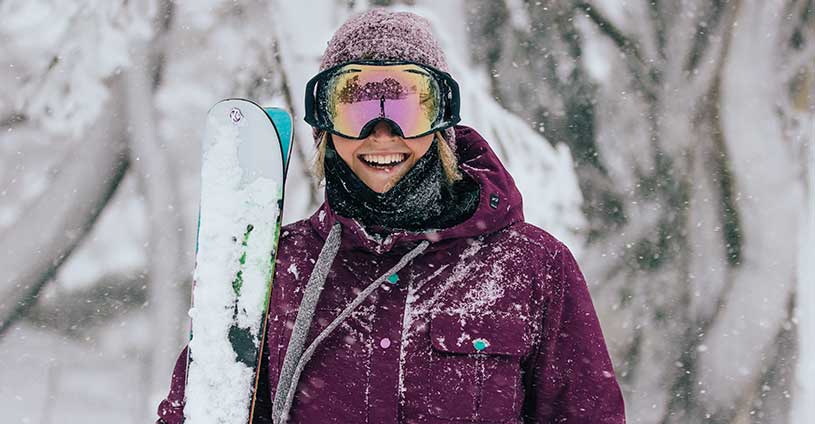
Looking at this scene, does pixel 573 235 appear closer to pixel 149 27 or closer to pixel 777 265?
pixel 777 265

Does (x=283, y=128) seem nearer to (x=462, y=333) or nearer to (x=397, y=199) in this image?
(x=397, y=199)

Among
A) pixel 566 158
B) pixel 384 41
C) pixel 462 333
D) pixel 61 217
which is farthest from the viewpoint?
pixel 61 217

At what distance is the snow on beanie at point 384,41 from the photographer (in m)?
1.57

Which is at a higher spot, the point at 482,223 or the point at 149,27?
the point at 149,27

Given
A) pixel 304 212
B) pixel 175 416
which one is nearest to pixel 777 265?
pixel 304 212

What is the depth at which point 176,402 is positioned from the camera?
1.70 meters

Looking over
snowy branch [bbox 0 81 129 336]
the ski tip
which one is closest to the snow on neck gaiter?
the ski tip

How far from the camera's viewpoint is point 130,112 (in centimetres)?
452

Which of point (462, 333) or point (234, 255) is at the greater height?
point (234, 255)

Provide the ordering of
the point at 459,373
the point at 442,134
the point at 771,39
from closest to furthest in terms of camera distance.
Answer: the point at 459,373 → the point at 442,134 → the point at 771,39

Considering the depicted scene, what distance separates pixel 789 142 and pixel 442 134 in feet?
11.4

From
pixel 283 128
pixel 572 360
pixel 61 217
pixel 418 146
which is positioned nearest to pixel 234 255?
pixel 283 128

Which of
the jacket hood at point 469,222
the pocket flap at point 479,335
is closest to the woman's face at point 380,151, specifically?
the jacket hood at point 469,222

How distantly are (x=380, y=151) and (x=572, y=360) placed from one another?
1.87 ft
